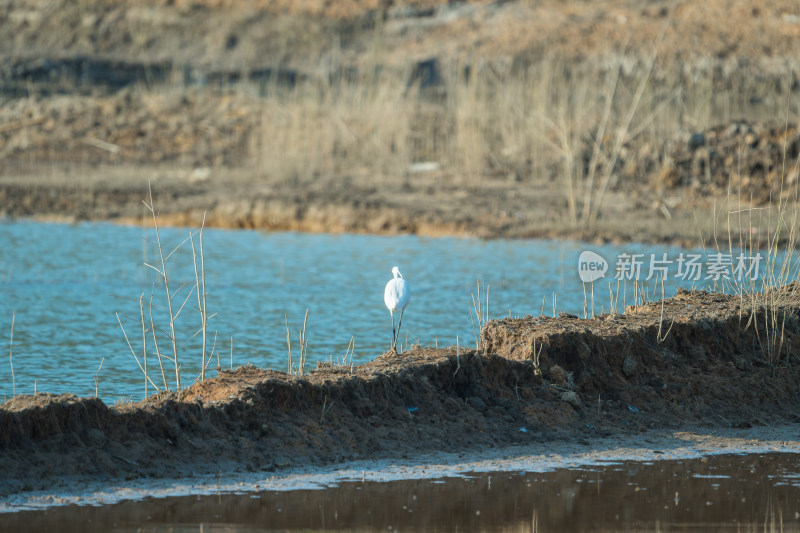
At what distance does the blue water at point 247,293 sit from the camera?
29.8 feet

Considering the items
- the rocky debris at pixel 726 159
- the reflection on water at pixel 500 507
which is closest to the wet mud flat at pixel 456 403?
the reflection on water at pixel 500 507

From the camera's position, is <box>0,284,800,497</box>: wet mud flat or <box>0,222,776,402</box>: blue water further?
<box>0,222,776,402</box>: blue water

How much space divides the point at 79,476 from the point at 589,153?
15.9 meters

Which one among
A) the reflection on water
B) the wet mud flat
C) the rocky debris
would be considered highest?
the rocky debris

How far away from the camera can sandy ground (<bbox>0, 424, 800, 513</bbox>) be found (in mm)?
5270

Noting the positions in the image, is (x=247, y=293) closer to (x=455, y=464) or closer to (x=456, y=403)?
(x=456, y=403)

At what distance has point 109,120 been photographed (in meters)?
25.6

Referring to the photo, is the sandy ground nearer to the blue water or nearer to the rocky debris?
the blue water

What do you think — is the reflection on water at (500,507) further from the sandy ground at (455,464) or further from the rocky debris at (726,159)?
the rocky debris at (726,159)

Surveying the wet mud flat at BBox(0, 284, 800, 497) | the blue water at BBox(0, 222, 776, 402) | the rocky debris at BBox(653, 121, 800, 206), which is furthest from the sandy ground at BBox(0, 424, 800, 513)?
the rocky debris at BBox(653, 121, 800, 206)

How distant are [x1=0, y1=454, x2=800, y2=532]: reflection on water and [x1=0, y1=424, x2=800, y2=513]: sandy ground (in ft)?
0.32

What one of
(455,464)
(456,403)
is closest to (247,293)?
(456,403)

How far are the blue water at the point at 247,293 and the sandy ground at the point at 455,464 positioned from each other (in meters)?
1.43

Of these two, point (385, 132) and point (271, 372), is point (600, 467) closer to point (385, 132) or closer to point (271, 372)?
point (271, 372)
